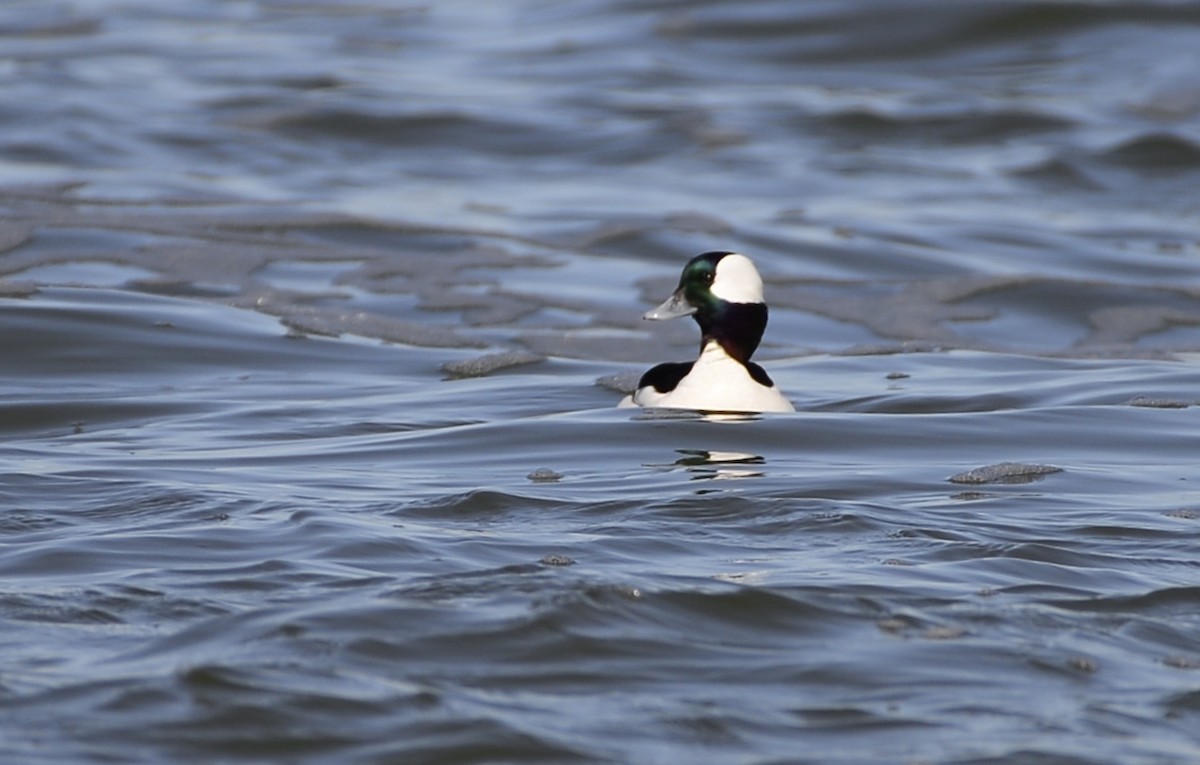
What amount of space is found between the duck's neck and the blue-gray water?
57 cm

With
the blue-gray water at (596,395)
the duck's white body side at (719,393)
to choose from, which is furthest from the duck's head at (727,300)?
the blue-gray water at (596,395)

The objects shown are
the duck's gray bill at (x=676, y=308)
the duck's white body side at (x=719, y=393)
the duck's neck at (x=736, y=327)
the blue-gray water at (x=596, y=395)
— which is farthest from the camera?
the duck's gray bill at (x=676, y=308)

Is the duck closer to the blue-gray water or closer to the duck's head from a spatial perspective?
the duck's head

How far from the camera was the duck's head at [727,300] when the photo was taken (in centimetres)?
920

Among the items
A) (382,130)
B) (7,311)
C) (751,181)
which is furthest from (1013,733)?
(382,130)

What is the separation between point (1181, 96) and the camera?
22.3 metres

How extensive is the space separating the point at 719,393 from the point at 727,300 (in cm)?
54

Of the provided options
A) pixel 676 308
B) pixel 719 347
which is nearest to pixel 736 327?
pixel 719 347

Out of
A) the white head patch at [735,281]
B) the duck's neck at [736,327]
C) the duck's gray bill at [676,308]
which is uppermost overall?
the white head patch at [735,281]

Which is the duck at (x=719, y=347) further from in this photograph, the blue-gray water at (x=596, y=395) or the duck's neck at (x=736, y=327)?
the blue-gray water at (x=596, y=395)

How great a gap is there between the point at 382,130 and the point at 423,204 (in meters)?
3.56

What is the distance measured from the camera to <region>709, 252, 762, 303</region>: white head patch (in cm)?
924

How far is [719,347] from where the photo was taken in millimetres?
9211

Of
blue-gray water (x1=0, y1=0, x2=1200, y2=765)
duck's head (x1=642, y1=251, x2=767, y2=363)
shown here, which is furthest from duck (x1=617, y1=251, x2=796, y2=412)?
blue-gray water (x1=0, y1=0, x2=1200, y2=765)
